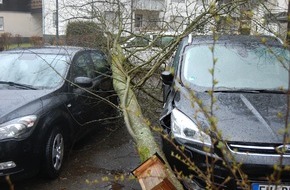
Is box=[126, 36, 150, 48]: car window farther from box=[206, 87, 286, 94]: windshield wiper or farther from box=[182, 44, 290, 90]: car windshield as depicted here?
box=[206, 87, 286, 94]: windshield wiper

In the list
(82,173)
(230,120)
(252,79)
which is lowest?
(82,173)

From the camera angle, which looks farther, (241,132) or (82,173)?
(82,173)

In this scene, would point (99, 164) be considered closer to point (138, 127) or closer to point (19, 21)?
point (138, 127)


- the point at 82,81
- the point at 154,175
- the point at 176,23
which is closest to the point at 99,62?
the point at 82,81

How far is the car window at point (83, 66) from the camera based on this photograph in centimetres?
594

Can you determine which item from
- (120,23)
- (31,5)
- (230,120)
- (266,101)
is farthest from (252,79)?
(31,5)

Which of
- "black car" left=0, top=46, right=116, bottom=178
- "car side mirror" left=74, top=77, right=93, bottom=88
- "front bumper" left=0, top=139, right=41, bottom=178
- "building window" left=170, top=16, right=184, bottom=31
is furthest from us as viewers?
"building window" left=170, top=16, right=184, bottom=31

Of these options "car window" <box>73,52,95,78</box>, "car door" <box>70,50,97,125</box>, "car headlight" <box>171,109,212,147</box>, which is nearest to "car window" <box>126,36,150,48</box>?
"car window" <box>73,52,95,78</box>

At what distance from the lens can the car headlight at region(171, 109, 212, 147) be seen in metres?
3.43

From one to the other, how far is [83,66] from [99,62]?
829mm

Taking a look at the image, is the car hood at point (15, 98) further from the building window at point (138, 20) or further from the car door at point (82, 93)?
the building window at point (138, 20)

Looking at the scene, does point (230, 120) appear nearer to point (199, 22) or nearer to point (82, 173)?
point (82, 173)

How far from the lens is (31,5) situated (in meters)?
46.9

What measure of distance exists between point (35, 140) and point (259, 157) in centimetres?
249
